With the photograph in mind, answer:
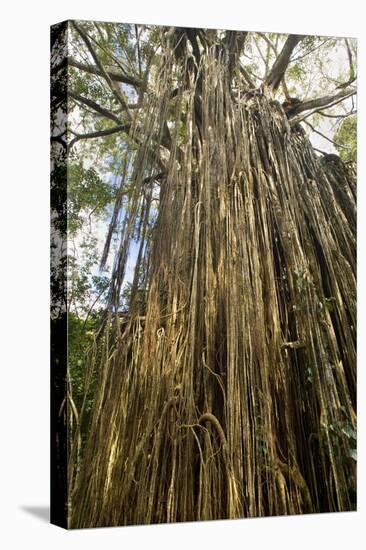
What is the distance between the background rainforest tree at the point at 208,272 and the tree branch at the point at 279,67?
14 millimetres

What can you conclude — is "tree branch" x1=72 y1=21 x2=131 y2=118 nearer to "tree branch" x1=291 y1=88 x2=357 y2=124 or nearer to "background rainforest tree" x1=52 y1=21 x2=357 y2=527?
"background rainforest tree" x1=52 y1=21 x2=357 y2=527

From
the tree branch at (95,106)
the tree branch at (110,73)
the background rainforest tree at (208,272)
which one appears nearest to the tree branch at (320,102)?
the background rainforest tree at (208,272)

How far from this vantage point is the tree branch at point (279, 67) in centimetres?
686

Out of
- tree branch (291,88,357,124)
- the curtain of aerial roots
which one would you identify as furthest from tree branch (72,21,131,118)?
tree branch (291,88,357,124)

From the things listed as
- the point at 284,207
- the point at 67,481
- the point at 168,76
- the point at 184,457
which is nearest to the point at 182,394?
the point at 184,457

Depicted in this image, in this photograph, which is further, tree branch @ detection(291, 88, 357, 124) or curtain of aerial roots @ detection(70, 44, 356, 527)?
tree branch @ detection(291, 88, 357, 124)

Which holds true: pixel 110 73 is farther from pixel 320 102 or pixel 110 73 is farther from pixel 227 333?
pixel 227 333

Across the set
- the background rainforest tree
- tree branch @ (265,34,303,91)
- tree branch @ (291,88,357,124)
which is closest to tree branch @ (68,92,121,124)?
the background rainforest tree

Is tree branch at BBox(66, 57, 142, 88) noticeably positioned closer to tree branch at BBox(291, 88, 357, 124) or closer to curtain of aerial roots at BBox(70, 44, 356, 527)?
curtain of aerial roots at BBox(70, 44, 356, 527)

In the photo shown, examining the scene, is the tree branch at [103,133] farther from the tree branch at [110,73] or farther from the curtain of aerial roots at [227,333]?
the tree branch at [110,73]

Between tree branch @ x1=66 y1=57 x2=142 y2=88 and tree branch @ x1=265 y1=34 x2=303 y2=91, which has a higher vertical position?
tree branch @ x1=265 y1=34 x2=303 y2=91

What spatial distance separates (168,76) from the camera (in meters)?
6.51

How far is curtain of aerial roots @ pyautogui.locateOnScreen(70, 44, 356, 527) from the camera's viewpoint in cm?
625

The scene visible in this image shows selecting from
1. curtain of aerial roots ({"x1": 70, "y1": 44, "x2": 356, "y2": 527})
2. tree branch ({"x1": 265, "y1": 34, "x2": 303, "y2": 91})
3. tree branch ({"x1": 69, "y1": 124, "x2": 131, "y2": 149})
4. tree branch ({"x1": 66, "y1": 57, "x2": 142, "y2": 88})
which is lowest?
curtain of aerial roots ({"x1": 70, "y1": 44, "x2": 356, "y2": 527})
